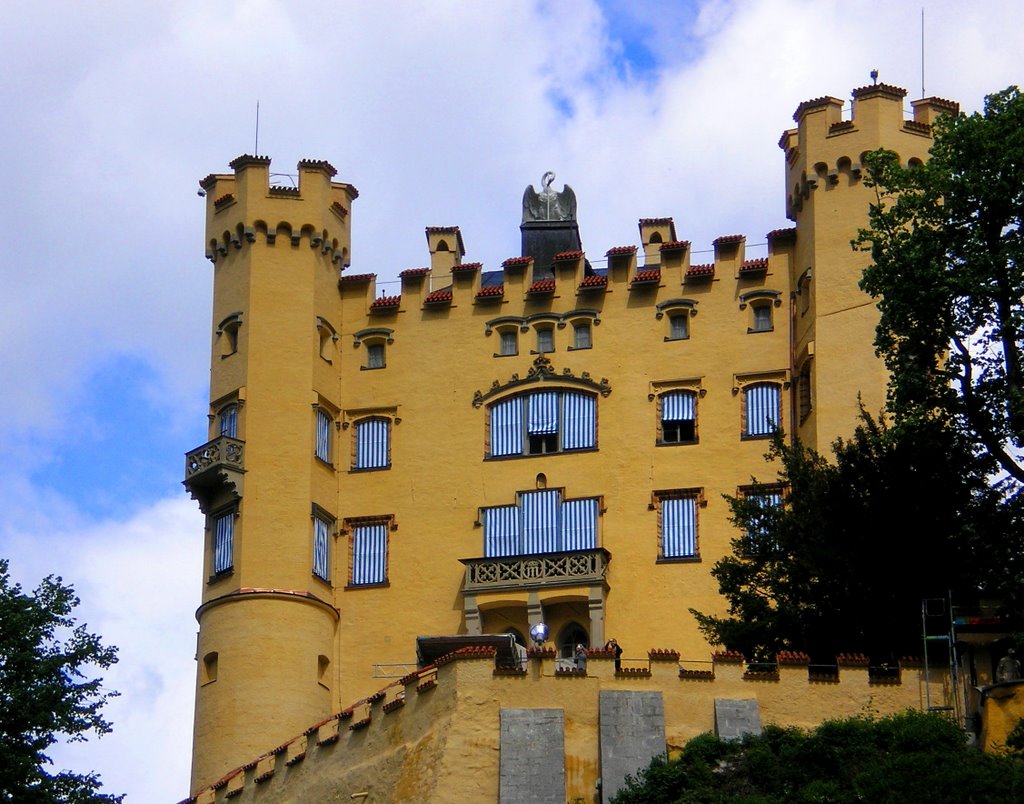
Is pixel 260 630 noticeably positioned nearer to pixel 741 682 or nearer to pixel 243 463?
pixel 243 463

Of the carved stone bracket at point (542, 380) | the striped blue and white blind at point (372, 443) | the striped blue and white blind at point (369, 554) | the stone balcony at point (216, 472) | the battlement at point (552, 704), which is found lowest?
the battlement at point (552, 704)

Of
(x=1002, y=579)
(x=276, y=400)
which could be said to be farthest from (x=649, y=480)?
(x=1002, y=579)

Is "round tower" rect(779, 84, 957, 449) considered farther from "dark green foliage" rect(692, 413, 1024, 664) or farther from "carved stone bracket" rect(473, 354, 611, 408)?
"dark green foliage" rect(692, 413, 1024, 664)

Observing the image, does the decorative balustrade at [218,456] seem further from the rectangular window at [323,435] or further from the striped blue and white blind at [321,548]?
the striped blue and white blind at [321,548]

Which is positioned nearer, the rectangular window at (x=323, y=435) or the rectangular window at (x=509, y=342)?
the rectangular window at (x=323, y=435)

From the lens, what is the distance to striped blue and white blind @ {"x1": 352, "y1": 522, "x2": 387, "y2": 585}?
66000 mm

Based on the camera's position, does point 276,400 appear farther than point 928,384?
Yes

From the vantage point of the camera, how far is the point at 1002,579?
52.3 meters

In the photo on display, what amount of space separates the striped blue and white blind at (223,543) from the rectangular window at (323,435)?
9.89ft

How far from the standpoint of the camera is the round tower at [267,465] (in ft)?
206

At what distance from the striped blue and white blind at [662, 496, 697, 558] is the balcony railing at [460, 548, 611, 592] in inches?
61.3

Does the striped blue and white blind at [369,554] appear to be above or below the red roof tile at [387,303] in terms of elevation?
below

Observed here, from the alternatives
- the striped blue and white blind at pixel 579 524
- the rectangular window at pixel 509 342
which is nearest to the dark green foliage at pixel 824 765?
the striped blue and white blind at pixel 579 524

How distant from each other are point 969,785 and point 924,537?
9.11m
